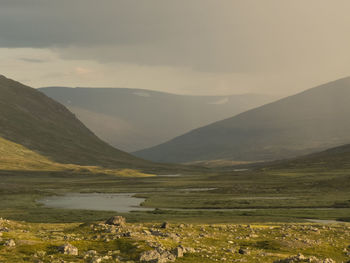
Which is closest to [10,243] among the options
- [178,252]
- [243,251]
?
[178,252]

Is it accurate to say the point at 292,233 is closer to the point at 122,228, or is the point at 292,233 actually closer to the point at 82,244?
the point at 122,228

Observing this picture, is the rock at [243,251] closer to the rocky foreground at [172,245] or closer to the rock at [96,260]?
the rocky foreground at [172,245]

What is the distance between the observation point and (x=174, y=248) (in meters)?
39.2

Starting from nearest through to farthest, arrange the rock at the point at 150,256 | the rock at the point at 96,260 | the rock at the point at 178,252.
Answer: the rock at the point at 96,260, the rock at the point at 150,256, the rock at the point at 178,252

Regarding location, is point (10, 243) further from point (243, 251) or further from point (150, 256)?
point (243, 251)

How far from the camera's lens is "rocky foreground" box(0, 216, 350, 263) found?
36.3 meters

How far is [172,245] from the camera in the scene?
41969mm

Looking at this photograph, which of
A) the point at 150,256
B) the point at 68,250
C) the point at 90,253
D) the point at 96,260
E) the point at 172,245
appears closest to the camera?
the point at 96,260

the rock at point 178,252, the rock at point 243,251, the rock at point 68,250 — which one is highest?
the rock at point 68,250

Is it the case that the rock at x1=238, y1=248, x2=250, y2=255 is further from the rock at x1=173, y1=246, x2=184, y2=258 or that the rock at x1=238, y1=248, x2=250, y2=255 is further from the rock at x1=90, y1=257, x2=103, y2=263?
the rock at x1=90, y1=257, x2=103, y2=263

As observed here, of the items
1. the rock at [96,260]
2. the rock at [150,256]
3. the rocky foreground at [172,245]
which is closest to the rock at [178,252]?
Answer: the rocky foreground at [172,245]

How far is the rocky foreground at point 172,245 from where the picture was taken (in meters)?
36.3

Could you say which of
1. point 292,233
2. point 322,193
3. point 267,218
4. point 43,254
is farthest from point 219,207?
point 43,254

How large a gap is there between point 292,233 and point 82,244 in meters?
26.2
